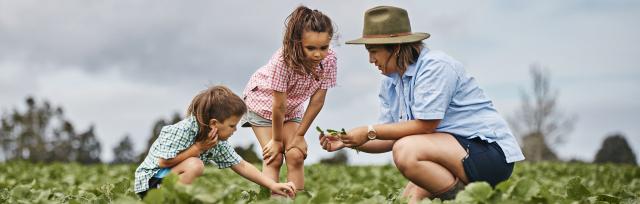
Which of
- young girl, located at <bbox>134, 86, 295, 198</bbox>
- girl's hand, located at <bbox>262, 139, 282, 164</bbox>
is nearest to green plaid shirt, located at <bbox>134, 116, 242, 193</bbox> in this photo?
young girl, located at <bbox>134, 86, 295, 198</bbox>

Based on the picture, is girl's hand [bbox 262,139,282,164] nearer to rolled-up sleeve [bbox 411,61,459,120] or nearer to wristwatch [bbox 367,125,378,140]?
wristwatch [bbox 367,125,378,140]

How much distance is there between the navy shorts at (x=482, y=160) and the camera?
172 inches

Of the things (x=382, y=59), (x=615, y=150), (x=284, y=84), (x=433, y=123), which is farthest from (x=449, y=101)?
(x=615, y=150)

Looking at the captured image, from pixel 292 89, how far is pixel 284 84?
0.65ft

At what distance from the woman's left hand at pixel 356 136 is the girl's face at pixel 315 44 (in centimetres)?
53

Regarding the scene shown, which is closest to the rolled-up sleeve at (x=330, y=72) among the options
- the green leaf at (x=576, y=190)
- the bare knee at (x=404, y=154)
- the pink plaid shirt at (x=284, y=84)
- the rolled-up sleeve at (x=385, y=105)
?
the pink plaid shirt at (x=284, y=84)

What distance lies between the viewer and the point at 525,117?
118 feet

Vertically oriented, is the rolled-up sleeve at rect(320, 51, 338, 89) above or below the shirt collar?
above

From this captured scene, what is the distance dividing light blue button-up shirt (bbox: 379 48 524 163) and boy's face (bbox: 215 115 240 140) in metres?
0.94

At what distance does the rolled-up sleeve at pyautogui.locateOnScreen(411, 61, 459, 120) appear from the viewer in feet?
13.6

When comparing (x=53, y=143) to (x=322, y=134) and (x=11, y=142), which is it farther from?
(x=322, y=134)

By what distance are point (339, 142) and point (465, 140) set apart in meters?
0.71

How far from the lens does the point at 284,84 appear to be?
15.8 feet

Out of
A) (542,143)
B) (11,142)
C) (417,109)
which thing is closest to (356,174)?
(417,109)
